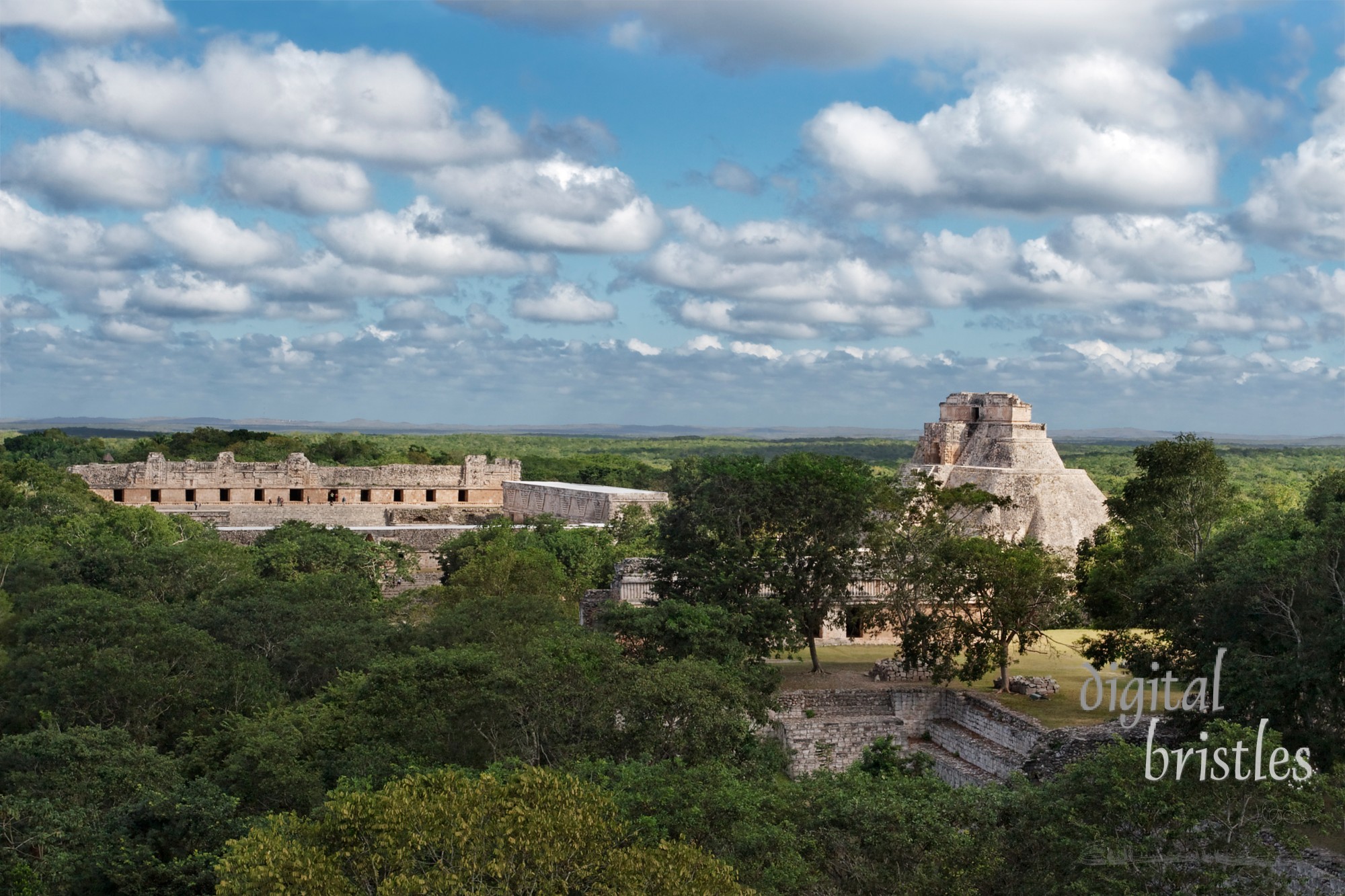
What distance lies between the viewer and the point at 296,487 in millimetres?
39031

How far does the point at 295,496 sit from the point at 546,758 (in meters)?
29.2

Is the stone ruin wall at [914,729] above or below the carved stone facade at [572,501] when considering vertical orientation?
below

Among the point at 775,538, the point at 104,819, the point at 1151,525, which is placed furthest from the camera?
the point at 1151,525

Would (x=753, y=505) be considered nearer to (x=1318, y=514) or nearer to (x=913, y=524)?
(x=913, y=524)

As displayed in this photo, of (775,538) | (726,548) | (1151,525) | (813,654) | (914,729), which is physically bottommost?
(914,729)

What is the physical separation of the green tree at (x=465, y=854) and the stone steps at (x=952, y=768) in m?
7.76

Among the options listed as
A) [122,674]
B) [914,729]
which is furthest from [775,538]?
[122,674]

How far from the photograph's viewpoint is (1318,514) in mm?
15898

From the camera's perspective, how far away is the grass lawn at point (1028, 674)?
1612 centimetres

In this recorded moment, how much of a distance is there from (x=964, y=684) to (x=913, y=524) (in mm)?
3074

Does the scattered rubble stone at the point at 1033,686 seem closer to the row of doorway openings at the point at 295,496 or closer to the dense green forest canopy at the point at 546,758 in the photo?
the dense green forest canopy at the point at 546,758

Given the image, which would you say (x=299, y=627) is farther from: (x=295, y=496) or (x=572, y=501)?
(x=295, y=496)

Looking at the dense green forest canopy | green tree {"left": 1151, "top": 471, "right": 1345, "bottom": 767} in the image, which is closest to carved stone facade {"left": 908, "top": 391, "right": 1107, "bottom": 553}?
the dense green forest canopy

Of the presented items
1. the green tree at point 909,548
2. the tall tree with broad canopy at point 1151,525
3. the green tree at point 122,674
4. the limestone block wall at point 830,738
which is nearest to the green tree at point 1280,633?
the tall tree with broad canopy at point 1151,525
